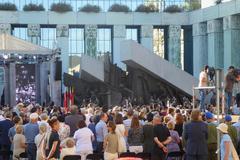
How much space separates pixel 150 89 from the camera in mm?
37375

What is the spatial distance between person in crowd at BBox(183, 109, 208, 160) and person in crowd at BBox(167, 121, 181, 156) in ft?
4.62

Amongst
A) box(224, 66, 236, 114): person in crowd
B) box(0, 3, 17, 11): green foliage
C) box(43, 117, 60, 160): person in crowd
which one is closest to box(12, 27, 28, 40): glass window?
box(0, 3, 17, 11): green foliage

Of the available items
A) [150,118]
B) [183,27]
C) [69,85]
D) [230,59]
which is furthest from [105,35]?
[150,118]

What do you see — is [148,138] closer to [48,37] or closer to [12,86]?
[12,86]

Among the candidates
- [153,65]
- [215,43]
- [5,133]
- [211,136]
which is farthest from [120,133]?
[215,43]

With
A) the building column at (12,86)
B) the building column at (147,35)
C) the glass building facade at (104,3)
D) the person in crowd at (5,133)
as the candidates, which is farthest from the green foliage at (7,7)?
the person in crowd at (5,133)

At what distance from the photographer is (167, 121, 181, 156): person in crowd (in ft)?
48.3

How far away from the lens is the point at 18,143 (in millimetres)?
15438

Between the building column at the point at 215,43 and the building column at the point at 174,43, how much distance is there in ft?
15.8

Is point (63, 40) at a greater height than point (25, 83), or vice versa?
point (63, 40)

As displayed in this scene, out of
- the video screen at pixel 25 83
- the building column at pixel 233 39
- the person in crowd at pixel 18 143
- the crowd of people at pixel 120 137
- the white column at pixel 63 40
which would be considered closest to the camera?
the crowd of people at pixel 120 137

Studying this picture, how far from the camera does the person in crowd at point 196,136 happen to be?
519 inches

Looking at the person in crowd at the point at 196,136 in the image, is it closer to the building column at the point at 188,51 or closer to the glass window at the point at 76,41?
the building column at the point at 188,51

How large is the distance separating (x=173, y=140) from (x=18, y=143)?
12.1ft
